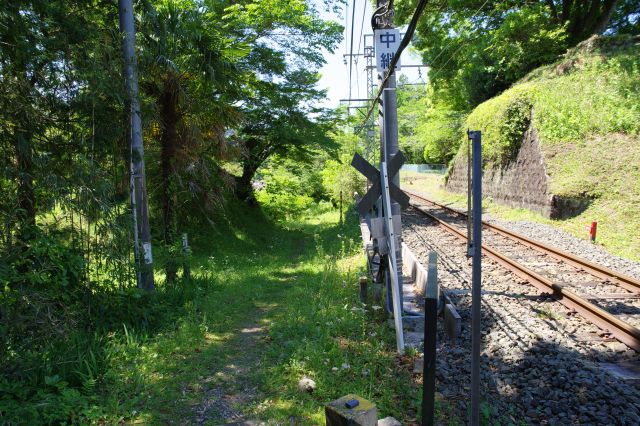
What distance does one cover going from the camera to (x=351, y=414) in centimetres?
306

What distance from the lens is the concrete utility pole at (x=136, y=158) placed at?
709 centimetres

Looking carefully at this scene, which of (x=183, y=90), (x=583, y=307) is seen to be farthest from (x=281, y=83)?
(x=583, y=307)

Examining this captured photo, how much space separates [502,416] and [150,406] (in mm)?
3478

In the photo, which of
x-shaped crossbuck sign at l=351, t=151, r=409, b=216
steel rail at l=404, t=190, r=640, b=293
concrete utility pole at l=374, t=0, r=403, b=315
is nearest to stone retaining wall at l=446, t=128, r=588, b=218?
steel rail at l=404, t=190, r=640, b=293

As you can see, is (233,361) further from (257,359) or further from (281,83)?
(281,83)

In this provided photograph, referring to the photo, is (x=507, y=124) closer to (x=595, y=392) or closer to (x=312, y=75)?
(x=312, y=75)

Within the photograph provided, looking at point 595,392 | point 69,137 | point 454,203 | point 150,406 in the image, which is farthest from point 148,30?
point 454,203

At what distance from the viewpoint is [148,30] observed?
26.8 feet

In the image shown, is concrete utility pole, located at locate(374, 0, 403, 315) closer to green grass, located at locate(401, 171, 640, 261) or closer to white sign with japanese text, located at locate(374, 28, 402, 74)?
white sign with japanese text, located at locate(374, 28, 402, 74)

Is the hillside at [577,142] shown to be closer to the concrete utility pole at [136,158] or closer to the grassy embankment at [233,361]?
the grassy embankment at [233,361]

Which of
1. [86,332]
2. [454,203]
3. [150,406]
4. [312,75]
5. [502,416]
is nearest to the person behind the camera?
[502,416]

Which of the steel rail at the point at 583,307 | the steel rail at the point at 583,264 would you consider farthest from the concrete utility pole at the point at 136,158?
the steel rail at the point at 583,264

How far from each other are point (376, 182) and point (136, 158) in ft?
13.2

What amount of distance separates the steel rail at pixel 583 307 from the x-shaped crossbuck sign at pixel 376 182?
3.09 m
